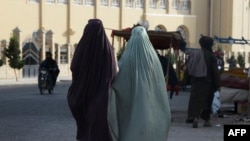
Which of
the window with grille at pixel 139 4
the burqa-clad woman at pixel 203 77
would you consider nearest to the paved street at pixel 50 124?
the burqa-clad woman at pixel 203 77

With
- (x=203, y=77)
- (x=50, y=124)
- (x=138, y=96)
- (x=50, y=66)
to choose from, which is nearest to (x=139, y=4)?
(x=50, y=66)

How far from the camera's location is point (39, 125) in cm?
1240

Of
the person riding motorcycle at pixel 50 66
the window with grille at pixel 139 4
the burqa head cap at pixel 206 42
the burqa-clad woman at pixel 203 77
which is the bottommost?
the person riding motorcycle at pixel 50 66

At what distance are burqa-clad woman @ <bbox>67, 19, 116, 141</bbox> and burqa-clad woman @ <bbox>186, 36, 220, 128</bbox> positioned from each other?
6600 mm

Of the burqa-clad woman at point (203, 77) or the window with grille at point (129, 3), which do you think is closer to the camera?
the burqa-clad woman at point (203, 77)

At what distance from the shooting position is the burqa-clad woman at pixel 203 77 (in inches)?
473

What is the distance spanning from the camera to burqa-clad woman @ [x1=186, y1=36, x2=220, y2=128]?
1201 cm

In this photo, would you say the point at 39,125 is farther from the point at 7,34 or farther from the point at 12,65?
the point at 7,34

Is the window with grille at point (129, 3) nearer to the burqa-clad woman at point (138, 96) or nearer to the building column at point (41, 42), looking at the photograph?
the building column at point (41, 42)

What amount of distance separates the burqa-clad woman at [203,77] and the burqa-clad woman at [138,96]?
653cm

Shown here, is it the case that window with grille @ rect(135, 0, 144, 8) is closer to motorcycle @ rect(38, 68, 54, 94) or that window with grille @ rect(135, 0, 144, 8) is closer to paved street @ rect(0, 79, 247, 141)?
motorcycle @ rect(38, 68, 54, 94)

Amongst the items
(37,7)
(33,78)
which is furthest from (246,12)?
(33,78)

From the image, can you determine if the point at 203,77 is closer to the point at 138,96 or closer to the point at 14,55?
the point at 138,96

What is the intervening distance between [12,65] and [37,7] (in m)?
9.73
